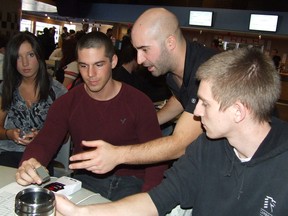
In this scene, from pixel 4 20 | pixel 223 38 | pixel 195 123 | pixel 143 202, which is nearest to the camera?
pixel 143 202

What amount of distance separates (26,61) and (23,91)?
0.77 ft

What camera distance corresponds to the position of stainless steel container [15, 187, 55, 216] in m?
0.93

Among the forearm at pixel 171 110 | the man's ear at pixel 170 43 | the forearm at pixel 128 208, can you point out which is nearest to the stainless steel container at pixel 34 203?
the forearm at pixel 128 208

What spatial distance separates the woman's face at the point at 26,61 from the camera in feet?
8.53

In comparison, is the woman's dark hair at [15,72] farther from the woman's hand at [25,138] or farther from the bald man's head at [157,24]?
the bald man's head at [157,24]

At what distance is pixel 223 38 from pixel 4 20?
8593mm

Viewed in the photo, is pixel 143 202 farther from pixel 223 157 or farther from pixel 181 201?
pixel 223 157

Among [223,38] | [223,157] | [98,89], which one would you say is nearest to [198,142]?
[223,157]

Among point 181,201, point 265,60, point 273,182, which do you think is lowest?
point 181,201

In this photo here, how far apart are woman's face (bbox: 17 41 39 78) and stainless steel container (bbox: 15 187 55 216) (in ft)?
5.83

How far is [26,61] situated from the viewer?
8.53ft

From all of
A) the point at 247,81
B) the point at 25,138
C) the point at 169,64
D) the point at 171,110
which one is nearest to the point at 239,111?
the point at 247,81

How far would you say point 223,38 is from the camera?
1330cm

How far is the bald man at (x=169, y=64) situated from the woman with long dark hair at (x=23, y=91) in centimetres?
91
